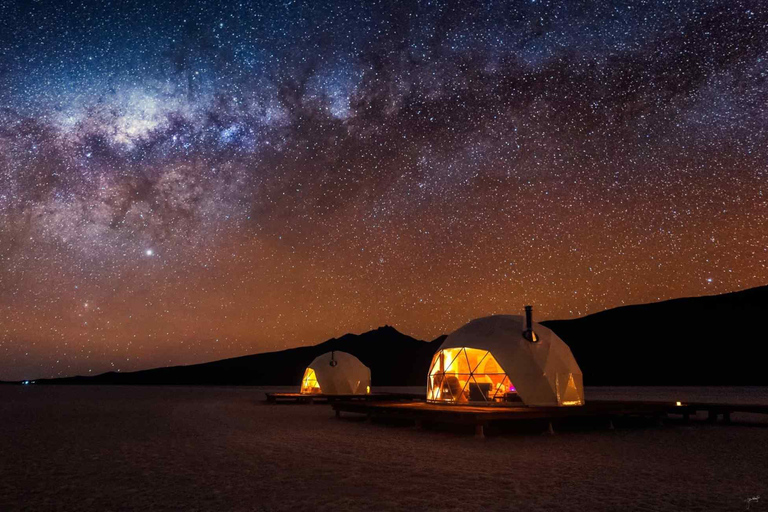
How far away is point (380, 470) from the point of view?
945 cm

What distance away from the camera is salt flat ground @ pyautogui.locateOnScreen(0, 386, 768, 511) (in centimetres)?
709

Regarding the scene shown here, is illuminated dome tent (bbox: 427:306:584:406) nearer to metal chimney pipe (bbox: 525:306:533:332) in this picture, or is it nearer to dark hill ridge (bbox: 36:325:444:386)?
metal chimney pipe (bbox: 525:306:533:332)

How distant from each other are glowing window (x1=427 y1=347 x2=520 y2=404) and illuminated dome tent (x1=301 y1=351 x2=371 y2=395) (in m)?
12.0

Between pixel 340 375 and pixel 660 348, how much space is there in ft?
377

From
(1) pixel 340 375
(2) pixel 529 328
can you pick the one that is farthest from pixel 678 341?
(2) pixel 529 328

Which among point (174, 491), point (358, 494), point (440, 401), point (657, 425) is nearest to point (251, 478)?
point (174, 491)

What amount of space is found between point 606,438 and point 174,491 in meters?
10.9

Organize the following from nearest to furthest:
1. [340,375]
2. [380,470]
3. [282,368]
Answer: [380,470]
[340,375]
[282,368]

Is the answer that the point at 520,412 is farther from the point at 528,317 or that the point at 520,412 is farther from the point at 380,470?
the point at 380,470

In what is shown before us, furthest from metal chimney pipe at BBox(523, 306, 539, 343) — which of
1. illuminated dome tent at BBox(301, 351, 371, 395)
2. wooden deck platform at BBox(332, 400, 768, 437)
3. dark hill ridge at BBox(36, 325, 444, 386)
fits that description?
dark hill ridge at BBox(36, 325, 444, 386)

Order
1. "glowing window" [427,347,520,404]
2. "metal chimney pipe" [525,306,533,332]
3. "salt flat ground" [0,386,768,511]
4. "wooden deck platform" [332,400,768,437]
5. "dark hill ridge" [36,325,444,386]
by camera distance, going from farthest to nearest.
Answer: "dark hill ridge" [36,325,444,386]
"metal chimney pipe" [525,306,533,332]
"glowing window" [427,347,520,404]
"wooden deck platform" [332,400,768,437]
"salt flat ground" [0,386,768,511]

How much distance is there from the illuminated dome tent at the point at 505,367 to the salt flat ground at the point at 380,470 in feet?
8.46

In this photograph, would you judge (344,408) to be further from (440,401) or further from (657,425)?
(657,425)

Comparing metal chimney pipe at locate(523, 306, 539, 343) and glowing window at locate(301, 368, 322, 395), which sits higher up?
metal chimney pipe at locate(523, 306, 539, 343)
